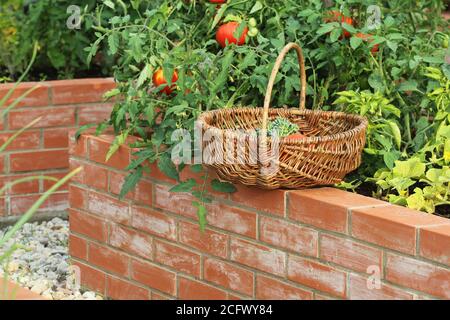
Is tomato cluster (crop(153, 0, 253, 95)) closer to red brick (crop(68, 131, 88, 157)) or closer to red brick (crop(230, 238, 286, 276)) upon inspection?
red brick (crop(68, 131, 88, 157))

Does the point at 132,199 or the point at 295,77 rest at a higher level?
the point at 295,77

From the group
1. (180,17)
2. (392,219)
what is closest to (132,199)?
(180,17)

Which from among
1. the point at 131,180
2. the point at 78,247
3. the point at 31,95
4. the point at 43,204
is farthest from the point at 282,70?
the point at 43,204

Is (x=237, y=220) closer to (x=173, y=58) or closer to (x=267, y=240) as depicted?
(x=267, y=240)

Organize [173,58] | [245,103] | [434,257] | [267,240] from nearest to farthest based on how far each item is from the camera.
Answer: [434,257], [267,240], [173,58], [245,103]

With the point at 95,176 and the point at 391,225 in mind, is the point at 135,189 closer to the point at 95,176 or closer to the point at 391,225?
the point at 95,176

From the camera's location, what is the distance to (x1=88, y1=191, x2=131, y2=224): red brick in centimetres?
379

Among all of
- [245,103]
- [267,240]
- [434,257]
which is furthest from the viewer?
[245,103]

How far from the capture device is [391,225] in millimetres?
2920

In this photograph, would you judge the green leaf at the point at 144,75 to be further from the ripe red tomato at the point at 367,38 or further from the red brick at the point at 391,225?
the red brick at the point at 391,225

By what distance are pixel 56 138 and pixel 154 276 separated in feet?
4.19

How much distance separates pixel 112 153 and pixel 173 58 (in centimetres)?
42

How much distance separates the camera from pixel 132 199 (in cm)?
375

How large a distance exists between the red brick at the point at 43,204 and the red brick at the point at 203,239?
1403 mm
